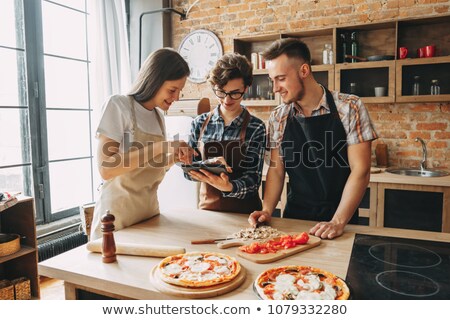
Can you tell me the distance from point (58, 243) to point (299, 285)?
3.05 m

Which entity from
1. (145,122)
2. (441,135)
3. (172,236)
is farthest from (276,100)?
(172,236)

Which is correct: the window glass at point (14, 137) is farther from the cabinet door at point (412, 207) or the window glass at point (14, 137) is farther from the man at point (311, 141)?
the cabinet door at point (412, 207)

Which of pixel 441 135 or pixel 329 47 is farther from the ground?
pixel 329 47

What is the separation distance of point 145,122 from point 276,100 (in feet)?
7.89

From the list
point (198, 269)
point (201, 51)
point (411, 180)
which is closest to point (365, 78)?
point (411, 180)

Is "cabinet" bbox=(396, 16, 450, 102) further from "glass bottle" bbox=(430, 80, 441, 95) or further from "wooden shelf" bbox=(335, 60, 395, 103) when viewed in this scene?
"wooden shelf" bbox=(335, 60, 395, 103)

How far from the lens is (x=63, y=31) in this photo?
12.9 ft

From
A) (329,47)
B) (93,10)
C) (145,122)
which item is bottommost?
(145,122)

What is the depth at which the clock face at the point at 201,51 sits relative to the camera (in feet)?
15.3

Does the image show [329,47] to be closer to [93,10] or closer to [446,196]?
[446,196]

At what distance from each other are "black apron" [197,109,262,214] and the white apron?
37 centimetres

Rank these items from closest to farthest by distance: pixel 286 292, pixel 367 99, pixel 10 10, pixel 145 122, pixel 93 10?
1. pixel 286 292
2. pixel 145 122
3. pixel 10 10
4. pixel 367 99
5. pixel 93 10

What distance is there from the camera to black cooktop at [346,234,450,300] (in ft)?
3.90

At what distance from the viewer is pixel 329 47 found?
407 cm
